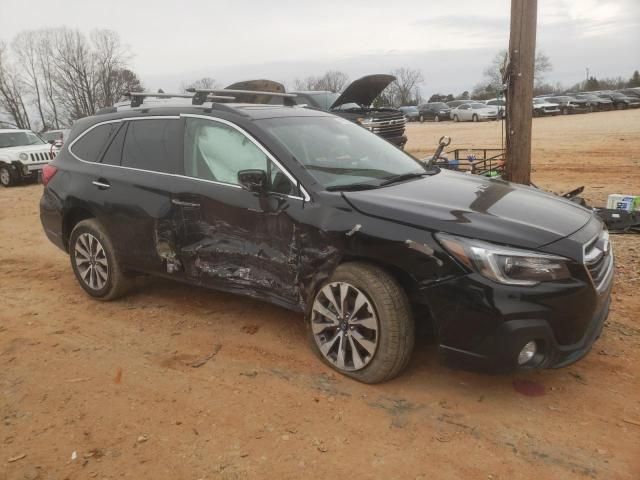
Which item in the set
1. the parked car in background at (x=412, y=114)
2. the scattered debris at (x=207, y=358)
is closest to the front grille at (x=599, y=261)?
the scattered debris at (x=207, y=358)

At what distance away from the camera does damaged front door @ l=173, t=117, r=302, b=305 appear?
372 centimetres

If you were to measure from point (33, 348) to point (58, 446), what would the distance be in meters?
1.50

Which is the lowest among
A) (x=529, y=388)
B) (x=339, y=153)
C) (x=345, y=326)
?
(x=529, y=388)

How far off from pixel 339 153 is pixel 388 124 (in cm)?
873

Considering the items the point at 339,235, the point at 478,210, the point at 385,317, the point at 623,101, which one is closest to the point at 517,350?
the point at 385,317

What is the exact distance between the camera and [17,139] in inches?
635

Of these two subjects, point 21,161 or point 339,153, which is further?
point 21,161

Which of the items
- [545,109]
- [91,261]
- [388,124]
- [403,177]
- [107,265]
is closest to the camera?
[403,177]

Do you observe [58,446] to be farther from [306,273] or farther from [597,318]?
[597,318]

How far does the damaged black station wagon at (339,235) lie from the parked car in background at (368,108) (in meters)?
7.40

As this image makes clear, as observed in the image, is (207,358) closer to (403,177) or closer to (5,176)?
(403,177)

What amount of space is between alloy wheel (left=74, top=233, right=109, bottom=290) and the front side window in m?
1.33

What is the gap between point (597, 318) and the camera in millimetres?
3201

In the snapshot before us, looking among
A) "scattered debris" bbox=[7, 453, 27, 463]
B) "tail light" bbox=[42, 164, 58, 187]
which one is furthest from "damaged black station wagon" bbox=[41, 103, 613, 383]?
"scattered debris" bbox=[7, 453, 27, 463]
